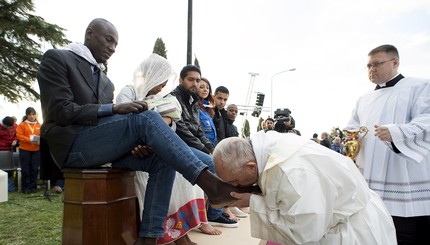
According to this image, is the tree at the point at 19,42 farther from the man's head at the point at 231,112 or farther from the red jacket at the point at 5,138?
the man's head at the point at 231,112

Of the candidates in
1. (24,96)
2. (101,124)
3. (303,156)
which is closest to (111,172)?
(101,124)

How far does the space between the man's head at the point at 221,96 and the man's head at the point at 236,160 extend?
3.64 meters

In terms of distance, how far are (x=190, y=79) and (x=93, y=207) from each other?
201 cm

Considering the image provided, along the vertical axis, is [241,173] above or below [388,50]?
below

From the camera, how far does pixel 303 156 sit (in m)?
1.63

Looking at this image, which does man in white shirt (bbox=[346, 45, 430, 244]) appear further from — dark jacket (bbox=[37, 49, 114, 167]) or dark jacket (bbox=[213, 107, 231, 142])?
dark jacket (bbox=[37, 49, 114, 167])

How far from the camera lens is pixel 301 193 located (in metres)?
1.51

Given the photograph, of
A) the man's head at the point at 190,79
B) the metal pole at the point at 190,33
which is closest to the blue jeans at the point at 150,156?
the man's head at the point at 190,79

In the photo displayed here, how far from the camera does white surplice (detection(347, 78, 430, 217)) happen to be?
302cm

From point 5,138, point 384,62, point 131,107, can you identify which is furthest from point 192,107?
point 5,138

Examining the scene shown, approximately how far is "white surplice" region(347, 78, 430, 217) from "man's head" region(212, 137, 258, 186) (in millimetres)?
1840

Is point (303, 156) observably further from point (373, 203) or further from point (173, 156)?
point (173, 156)

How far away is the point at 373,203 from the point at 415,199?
1553mm

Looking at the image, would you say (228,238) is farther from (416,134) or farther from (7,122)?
(7,122)
